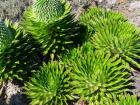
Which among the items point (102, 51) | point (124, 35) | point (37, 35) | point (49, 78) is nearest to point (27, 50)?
point (37, 35)

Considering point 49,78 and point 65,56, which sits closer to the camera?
point 49,78

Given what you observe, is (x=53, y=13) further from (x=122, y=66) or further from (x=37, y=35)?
(x=122, y=66)

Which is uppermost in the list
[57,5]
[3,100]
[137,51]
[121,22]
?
[57,5]

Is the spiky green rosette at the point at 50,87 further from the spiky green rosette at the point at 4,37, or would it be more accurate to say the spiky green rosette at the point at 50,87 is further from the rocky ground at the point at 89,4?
the rocky ground at the point at 89,4

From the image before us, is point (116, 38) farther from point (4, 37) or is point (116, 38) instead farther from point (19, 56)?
point (4, 37)

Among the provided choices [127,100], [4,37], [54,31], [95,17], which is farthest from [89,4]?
[127,100]

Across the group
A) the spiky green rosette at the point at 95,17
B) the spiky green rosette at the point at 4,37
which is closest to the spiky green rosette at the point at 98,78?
the spiky green rosette at the point at 95,17
